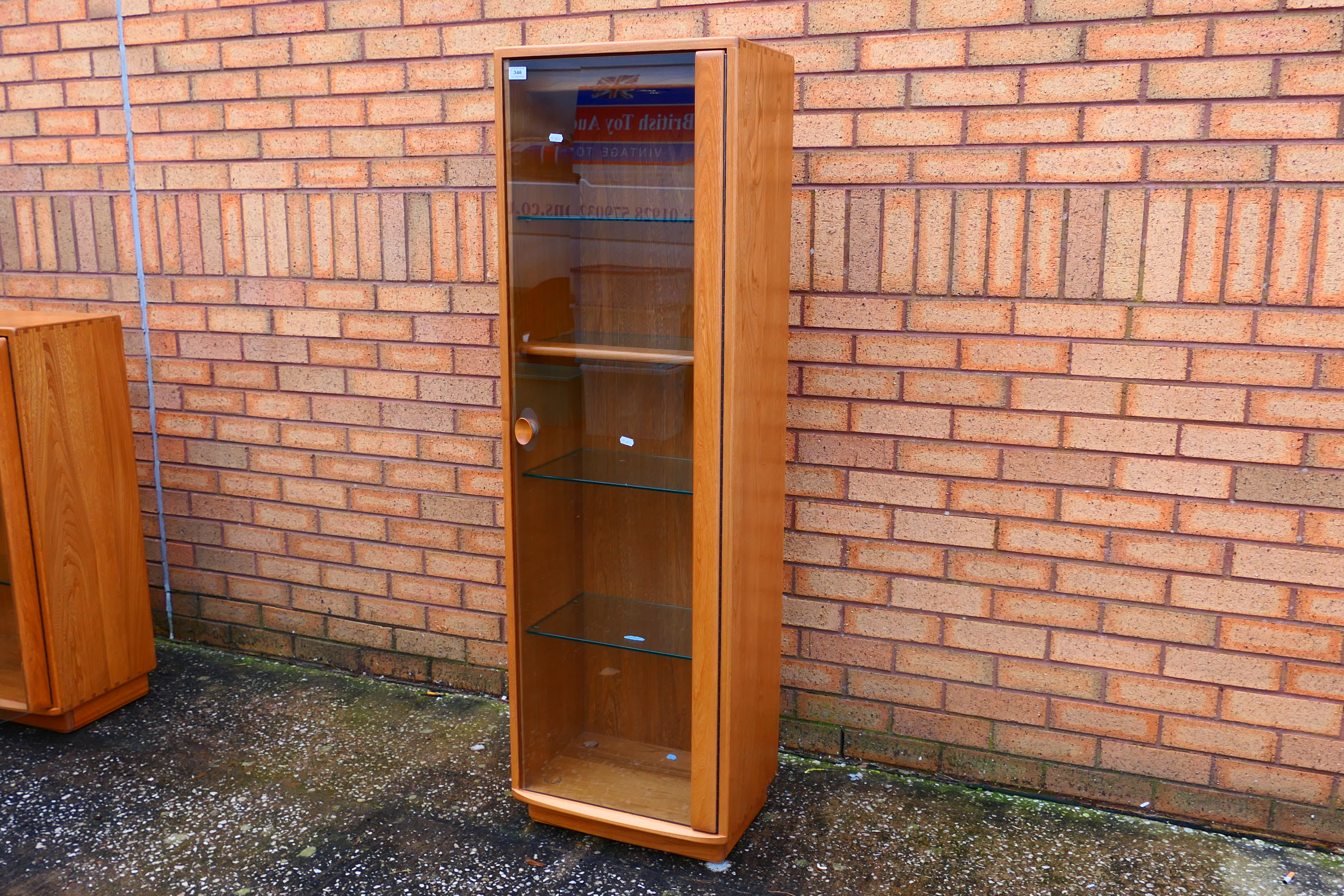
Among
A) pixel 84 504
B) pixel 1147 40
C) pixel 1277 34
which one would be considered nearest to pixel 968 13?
pixel 1147 40

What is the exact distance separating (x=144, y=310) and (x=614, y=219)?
2.31 metres

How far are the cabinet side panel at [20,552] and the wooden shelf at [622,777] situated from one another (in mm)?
1722

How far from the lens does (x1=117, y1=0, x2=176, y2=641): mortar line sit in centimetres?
395

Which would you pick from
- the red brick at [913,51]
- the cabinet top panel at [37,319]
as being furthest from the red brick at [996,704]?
the cabinet top panel at [37,319]

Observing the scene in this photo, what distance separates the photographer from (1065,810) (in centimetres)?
303

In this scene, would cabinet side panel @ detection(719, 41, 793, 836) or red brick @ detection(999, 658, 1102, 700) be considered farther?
red brick @ detection(999, 658, 1102, 700)

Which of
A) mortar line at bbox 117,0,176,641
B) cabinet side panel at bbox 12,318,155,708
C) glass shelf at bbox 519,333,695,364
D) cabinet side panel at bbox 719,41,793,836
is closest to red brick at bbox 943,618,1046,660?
cabinet side panel at bbox 719,41,793,836

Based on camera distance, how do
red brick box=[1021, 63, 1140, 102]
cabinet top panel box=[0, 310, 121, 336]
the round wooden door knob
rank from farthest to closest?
cabinet top panel box=[0, 310, 121, 336], the round wooden door knob, red brick box=[1021, 63, 1140, 102]

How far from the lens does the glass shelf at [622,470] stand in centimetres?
285

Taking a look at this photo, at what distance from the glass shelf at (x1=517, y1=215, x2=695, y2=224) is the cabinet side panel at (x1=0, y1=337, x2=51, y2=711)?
1793 mm

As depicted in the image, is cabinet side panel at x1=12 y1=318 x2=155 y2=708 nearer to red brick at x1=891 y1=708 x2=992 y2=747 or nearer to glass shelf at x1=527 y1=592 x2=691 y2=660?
glass shelf at x1=527 y1=592 x2=691 y2=660

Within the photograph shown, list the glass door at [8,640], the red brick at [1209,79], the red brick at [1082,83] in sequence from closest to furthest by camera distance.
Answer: the red brick at [1209,79] → the red brick at [1082,83] → the glass door at [8,640]

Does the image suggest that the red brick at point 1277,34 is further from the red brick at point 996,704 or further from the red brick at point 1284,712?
the red brick at point 996,704

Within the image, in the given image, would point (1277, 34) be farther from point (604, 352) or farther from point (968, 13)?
point (604, 352)
